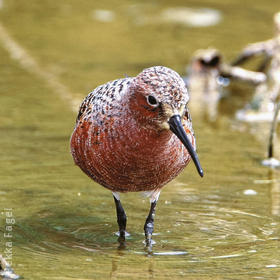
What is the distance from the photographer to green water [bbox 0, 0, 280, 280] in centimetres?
666

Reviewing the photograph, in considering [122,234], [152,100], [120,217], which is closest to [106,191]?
[120,217]

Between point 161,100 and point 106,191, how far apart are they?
8.89 feet

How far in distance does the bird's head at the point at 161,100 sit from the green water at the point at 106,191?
3.61ft

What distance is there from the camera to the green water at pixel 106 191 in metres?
6.66

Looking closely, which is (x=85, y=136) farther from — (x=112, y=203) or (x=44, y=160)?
(x=44, y=160)

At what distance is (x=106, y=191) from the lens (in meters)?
8.63

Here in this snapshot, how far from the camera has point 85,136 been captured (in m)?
7.00

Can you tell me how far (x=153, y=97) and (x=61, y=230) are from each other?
1.96m

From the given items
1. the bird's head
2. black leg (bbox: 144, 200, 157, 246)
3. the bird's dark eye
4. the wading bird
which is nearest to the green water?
black leg (bbox: 144, 200, 157, 246)

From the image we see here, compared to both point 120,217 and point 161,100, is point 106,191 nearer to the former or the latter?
point 120,217

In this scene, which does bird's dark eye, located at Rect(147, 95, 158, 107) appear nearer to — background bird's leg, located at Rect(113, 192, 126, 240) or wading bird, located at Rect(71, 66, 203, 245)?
wading bird, located at Rect(71, 66, 203, 245)

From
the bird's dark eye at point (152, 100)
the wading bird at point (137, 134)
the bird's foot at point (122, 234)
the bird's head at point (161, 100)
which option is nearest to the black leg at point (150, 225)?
the wading bird at point (137, 134)

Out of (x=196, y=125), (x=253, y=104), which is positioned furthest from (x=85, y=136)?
(x=253, y=104)

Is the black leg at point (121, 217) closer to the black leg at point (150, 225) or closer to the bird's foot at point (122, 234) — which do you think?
the bird's foot at point (122, 234)
